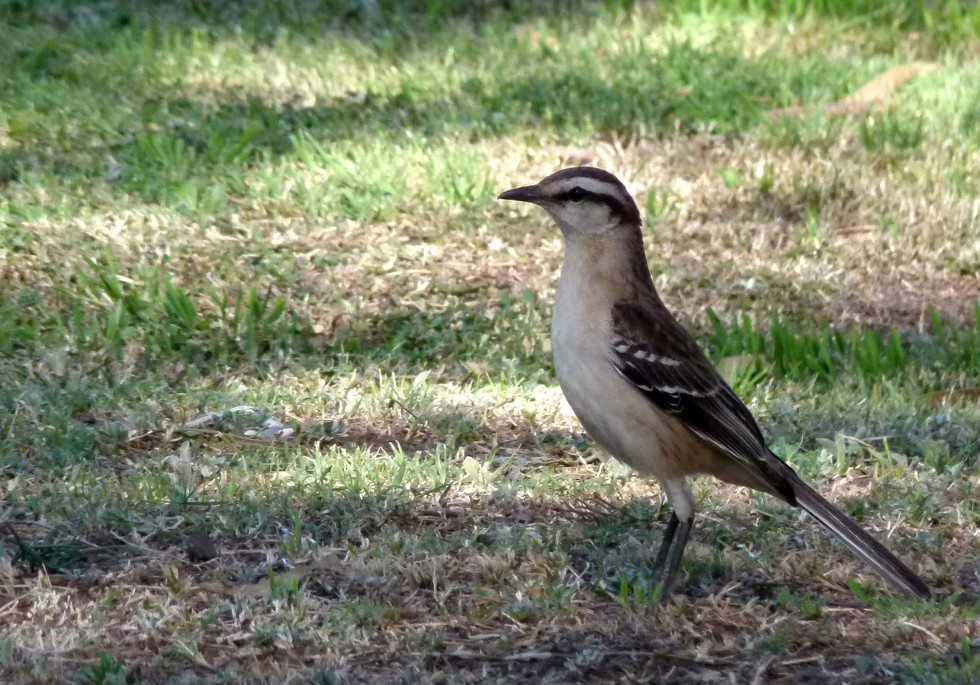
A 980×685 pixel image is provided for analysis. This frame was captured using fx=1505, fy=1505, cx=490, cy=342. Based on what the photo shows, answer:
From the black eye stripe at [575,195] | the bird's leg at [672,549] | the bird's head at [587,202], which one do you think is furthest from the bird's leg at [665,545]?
the black eye stripe at [575,195]

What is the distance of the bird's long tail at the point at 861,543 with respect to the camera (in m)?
4.89

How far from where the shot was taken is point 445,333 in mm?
7602

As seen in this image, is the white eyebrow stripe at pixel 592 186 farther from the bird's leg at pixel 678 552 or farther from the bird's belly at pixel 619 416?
the bird's leg at pixel 678 552

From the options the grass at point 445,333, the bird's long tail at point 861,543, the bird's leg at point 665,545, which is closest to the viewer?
the grass at point 445,333

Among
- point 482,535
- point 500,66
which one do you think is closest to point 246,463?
point 482,535

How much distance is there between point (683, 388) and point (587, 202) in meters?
0.78

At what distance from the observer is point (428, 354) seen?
7.45 metres

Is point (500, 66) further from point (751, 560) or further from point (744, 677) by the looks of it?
point (744, 677)

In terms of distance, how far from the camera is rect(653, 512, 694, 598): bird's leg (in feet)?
16.4

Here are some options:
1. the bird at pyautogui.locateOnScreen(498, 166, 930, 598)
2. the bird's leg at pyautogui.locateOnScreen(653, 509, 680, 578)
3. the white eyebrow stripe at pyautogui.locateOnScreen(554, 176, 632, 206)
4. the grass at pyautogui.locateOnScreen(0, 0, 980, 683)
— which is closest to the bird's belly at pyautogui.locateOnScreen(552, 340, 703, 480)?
the bird at pyautogui.locateOnScreen(498, 166, 930, 598)

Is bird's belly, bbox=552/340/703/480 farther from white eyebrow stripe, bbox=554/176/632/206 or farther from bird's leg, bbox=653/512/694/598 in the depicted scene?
white eyebrow stripe, bbox=554/176/632/206

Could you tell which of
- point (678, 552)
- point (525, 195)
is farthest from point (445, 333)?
point (678, 552)

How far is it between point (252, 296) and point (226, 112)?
2970 millimetres

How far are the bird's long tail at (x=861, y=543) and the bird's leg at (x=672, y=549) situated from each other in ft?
1.32
